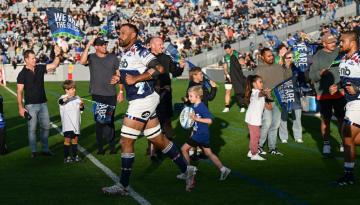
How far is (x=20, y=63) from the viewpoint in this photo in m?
41.1

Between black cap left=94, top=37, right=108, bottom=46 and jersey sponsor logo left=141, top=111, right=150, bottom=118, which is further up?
black cap left=94, top=37, right=108, bottom=46

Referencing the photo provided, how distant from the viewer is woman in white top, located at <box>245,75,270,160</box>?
1060cm

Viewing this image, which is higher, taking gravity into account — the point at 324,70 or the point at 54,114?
the point at 324,70

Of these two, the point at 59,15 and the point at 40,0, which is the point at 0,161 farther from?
the point at 40,0

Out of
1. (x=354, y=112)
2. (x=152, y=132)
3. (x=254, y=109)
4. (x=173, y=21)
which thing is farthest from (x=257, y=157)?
(x=173, y=21)

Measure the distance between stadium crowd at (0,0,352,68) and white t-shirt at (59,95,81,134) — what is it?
2957cm

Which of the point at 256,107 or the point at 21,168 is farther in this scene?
the point at 256,107

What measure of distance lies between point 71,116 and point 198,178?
9.43 ft

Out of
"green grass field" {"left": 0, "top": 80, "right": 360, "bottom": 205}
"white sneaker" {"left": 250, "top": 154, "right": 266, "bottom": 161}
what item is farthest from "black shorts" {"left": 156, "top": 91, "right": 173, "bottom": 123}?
"white sneaker" {"left": 250, "top": 154, "right": 266, "bottom": 161}

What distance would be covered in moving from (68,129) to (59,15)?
150 inches

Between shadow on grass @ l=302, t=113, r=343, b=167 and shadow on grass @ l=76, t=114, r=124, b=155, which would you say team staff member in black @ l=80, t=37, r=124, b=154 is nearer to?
shadow on grass @ l=76, t=114, r=124, b=155

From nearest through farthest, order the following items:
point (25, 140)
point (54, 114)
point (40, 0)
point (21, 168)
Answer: point (21, 168) → point (25, 140) → point (54, 114) → point (40, 0)

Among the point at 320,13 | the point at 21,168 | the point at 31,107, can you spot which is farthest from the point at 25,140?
the point at 320,13

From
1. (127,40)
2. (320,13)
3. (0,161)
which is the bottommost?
(0,161)
